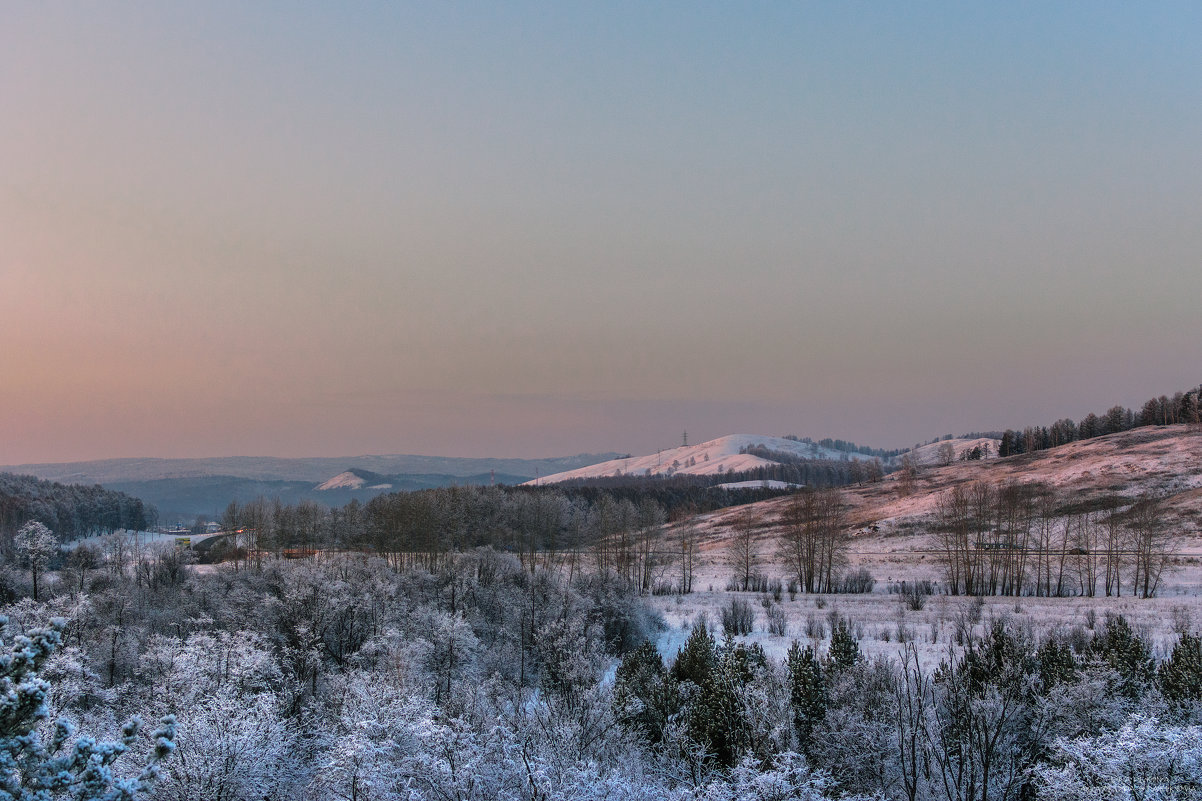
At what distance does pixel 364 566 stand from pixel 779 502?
99.0 m

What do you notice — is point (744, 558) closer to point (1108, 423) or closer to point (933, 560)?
point (933, 560)

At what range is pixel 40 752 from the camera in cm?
905

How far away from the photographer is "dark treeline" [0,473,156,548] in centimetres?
10944

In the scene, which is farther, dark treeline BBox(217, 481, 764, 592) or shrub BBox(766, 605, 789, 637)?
dark treeline BBox(217, 481, 764, 592)

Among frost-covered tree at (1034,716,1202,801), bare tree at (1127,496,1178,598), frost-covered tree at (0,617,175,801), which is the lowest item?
bare tree at (1127,496,1178,598)

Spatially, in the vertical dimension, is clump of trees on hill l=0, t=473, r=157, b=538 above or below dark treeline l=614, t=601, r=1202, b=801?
below

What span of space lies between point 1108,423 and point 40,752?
203 metres

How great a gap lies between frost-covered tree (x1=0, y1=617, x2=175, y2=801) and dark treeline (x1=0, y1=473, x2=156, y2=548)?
112m

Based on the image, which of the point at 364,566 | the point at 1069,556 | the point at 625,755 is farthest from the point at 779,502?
the point at 625,755

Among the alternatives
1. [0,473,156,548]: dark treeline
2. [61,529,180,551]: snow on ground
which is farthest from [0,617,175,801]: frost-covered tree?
[0,473,156,548]: dark treeline

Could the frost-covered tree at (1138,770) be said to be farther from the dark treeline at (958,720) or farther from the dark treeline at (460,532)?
the dark treeline at (460,532)

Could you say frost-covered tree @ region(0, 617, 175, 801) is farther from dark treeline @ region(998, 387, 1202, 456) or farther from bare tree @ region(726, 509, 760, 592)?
dark treeline @ region(998, 387, 1202, 456)

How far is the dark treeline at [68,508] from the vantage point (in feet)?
359

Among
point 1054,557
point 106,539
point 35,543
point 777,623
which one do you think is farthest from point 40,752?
point 106,539
